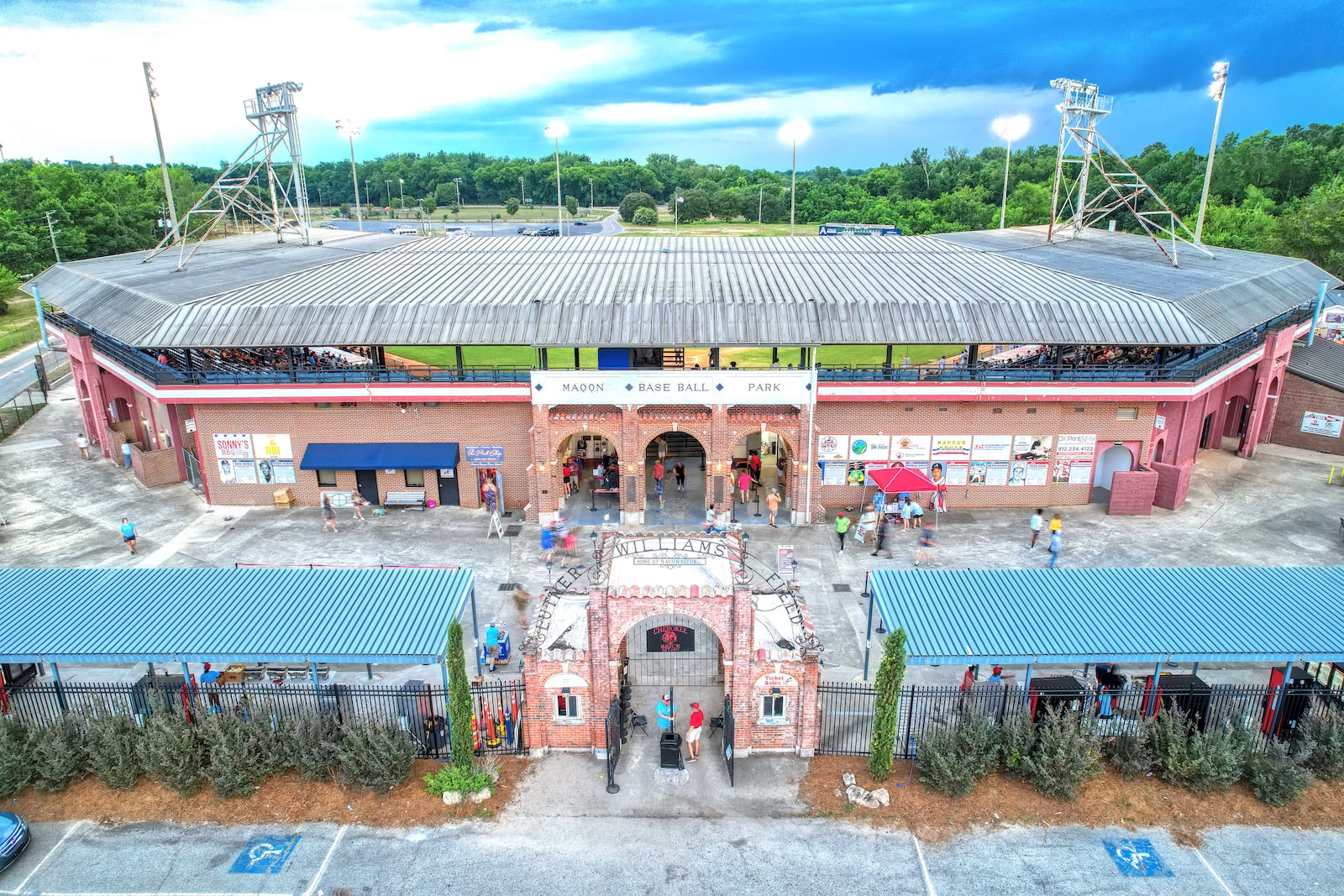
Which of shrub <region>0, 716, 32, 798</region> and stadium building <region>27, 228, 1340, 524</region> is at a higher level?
stadium building <region>27, 228, 1340, 524</region>

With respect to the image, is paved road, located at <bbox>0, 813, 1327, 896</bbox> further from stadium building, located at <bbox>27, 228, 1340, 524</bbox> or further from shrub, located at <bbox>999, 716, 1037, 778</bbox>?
stadium building, located at <bbox>27, 228, 1340, 524</bbox>

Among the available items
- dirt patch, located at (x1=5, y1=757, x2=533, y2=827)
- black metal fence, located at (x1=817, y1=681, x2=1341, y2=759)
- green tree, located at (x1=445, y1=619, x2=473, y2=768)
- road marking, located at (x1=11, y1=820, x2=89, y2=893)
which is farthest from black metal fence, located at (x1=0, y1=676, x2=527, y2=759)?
black metal fence, located at (x1=817, y1=681, x2=1341, y2=759)

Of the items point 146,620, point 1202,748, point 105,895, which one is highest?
point 146,620

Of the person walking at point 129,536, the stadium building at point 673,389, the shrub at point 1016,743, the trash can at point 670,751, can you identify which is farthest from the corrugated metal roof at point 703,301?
the trash can at point 670,751

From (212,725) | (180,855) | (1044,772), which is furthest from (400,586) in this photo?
(1044,772)

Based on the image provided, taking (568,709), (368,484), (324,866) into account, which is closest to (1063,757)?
(568,709)

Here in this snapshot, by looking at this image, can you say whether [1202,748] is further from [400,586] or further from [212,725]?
[212,725]

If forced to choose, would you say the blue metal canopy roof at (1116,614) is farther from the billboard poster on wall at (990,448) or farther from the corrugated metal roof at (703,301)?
the corrugated metal roof at (703,301)
